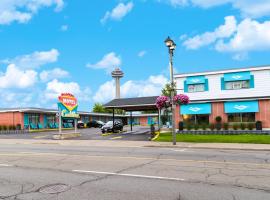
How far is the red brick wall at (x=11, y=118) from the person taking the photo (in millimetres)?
51812

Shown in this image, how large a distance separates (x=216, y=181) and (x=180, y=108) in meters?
28.7

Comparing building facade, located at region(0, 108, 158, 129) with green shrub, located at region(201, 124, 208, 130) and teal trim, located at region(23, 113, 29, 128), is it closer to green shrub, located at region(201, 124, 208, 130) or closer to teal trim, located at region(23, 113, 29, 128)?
teal trim, located at region(23, 113, 29, 128)

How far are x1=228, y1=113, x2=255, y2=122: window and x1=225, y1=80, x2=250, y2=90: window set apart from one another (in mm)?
2994

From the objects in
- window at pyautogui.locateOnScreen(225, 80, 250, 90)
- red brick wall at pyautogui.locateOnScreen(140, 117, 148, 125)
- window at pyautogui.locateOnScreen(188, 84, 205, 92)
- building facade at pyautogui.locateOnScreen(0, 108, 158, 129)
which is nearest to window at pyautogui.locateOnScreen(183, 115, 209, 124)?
window at pyautogui.locateOnScreen(188, 84, 205, 92)

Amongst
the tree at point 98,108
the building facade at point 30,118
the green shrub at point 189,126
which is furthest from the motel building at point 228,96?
the tree at point 98,108

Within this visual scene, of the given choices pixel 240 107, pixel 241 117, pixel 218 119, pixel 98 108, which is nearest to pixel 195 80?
pixel 218 119

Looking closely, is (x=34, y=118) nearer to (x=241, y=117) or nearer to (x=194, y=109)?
(x=194, y=109)

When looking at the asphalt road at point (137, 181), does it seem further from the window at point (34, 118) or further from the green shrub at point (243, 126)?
the window at point (34, 118)

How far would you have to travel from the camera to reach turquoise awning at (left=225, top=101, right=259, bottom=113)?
33.8 m

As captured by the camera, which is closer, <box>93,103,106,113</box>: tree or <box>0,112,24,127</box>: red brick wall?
<box>0,112,24,127</box>: red brick wall

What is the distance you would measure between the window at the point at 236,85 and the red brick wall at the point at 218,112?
207 cm

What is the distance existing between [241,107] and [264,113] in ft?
7.84

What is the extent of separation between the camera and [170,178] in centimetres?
925

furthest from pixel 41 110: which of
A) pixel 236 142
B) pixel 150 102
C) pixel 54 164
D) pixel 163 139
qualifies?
pixel 54 164
